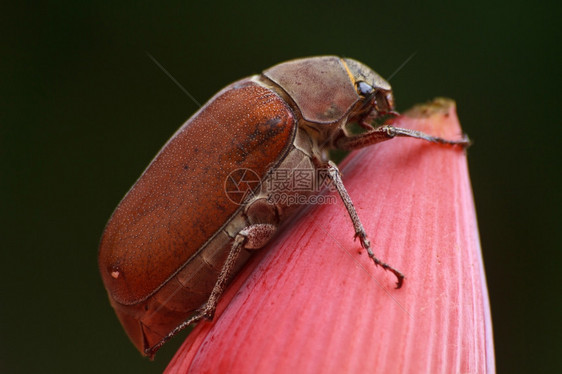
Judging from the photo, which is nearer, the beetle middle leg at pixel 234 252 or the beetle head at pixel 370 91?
the beetle middle leg at pixel 234 252

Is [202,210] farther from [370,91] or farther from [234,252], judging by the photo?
[370,91]

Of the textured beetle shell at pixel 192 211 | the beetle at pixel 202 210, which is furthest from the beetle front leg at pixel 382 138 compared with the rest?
the textured beetle shell at pixel 192 211

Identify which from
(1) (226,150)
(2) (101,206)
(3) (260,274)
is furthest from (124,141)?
(3) (260,274)

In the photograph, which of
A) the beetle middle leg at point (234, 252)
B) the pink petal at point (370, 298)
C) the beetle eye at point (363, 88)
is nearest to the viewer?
the pink petal at point (370, 298)

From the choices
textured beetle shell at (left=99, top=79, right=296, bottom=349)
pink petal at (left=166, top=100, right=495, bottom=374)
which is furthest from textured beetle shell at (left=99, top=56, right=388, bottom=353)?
pink petal at (left=166, top=100, right=495, bottom=374)

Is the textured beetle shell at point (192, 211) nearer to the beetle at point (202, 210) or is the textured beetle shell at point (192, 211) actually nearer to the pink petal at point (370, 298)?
the beetle at point (202, 210)

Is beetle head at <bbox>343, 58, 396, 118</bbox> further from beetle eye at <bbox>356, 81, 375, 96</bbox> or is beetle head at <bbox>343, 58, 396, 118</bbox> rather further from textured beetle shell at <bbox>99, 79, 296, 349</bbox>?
textured beetle shell at <bbox>99, 79, 296, 349</bbox>

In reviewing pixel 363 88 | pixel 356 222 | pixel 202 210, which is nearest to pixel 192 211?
pixel 202 210
